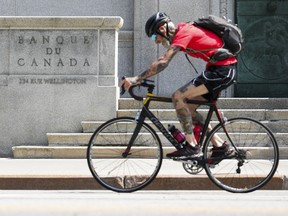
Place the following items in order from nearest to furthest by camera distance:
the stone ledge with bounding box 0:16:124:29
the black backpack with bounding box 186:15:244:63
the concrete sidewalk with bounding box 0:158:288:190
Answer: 1. the black backpack with bounding box 186:15:244:63
2. the concrete sidewalk with bounding box 0:158:288:190
3. the stone ledge with bounding box 0:16:124:29

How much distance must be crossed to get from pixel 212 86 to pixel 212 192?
1.33m

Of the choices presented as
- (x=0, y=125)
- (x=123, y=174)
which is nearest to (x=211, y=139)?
(x=123, y=174)

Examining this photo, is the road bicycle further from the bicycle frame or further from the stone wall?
the stone wall

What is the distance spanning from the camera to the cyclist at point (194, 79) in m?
7.25

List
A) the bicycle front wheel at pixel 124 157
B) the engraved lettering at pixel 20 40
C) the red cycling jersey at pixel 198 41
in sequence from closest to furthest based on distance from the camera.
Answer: the red cycling jersey at pixel 198 41
the bicycle front wheel at pixel 124 157
the engraved lettering at pixel 20 40

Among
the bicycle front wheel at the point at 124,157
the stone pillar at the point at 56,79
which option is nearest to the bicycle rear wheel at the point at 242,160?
the bicycle front wheel at the point at 124,157

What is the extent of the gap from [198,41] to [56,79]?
4.99 m

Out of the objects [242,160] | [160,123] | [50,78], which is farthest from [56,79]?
[242,160]

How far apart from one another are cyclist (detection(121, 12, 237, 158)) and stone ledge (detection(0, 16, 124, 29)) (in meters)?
4.40

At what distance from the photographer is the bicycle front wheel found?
743 centimetres

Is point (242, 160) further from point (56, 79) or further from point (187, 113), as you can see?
point (56, 79)

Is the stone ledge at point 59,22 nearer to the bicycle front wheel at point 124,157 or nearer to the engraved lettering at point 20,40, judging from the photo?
the engraved lettering at point 20,40

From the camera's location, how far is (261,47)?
14.9 metres

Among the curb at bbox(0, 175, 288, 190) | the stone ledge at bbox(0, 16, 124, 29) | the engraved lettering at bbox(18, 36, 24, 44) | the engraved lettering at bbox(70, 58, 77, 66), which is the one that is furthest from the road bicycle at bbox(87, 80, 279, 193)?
the engraved lettering at bbox(18, 36, 24, 44)
